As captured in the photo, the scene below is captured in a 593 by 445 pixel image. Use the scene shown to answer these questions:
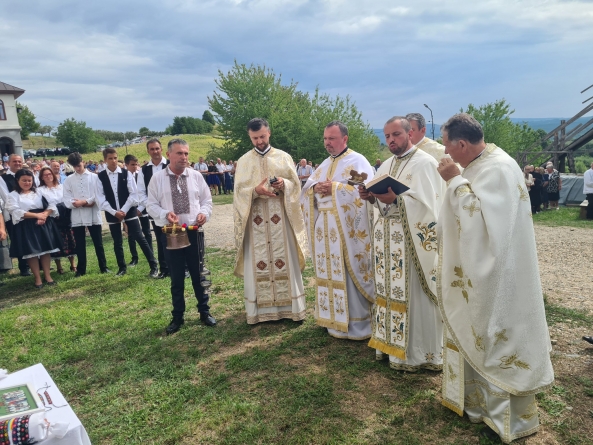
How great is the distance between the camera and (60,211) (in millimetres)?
8992

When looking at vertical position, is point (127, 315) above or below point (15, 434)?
below

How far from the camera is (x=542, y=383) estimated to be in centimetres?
308

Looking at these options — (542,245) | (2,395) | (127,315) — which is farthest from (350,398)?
(542,245)

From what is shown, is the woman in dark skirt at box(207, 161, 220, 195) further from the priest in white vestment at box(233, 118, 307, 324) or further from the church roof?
the church roof

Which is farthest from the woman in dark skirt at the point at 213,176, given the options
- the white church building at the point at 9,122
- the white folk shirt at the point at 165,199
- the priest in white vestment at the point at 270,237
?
the white church building at the point at 9,122

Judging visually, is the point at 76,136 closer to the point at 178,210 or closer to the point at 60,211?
the point at 60,211

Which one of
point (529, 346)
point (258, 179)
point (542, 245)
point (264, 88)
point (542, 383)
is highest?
point (264, 88)

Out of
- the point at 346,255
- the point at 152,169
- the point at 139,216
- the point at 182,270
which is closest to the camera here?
the point at 346,255

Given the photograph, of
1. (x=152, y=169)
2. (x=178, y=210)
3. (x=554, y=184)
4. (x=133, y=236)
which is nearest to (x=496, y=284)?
(x=178, y=210)

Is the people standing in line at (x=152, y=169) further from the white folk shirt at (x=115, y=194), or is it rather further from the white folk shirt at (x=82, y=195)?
the white folk shirt at (x=82, y=195)

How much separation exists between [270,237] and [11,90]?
47.5 metres

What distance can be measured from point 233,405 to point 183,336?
6.15ft

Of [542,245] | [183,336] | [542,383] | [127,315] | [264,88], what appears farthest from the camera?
[264,88]

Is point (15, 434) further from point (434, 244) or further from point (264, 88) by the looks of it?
point (264, 88)
